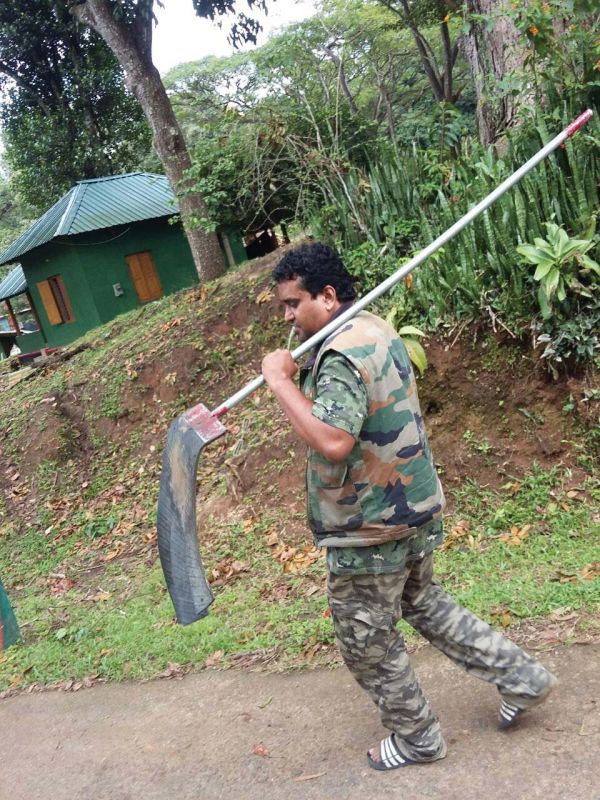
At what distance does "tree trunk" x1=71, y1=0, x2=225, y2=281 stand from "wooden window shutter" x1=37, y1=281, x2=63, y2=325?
7.62 m

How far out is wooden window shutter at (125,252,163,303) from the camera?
16.6 m

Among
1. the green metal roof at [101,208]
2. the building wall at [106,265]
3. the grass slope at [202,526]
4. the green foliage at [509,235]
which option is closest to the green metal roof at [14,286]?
the green metal roof at [101,208]

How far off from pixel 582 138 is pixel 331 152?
3771mm

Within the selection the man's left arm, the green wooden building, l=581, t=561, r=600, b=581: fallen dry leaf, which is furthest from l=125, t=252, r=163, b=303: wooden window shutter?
the man's left arm

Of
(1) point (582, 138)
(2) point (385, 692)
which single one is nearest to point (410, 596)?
(2) point (385, 692)

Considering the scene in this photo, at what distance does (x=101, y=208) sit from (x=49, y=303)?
3023 millimetres

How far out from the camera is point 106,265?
16.3m

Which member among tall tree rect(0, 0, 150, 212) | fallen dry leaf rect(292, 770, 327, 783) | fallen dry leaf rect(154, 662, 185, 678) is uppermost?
tall tree rect(0, 0, 150, 212)

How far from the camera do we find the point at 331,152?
26.3 feet

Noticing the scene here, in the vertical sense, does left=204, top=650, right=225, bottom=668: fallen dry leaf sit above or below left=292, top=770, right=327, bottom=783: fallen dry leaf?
below

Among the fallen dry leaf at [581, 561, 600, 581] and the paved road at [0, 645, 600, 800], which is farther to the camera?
the fallen dry leaf at [581, 561, 600, 581]

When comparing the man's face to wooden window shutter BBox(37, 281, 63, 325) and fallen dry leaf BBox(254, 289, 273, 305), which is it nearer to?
fallen dry leaf BBox(254, 289, 273, 305)

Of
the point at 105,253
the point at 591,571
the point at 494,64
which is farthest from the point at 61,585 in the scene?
the point at 105,253

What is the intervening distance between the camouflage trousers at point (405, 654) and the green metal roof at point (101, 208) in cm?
1395
